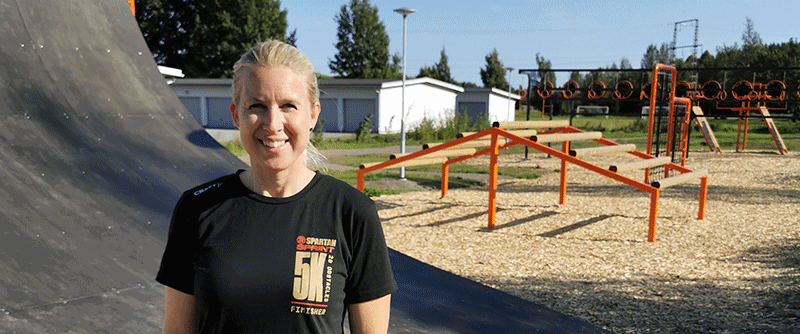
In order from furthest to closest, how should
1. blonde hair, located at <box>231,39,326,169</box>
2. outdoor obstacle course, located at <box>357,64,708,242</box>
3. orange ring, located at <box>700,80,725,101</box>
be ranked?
orange ring, located at <box>700,80,725,101</box>
outdoor obstacle course, located at <box>357,64,708,242</box>
blonde hair, located at <box>231,39,326,169</box>

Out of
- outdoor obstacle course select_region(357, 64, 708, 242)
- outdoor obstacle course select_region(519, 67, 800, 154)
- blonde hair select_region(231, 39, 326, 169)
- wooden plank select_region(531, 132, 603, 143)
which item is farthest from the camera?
outdoor obstacle course select_region(519, 67, 800, 154)

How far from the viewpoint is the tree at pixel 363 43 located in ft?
144

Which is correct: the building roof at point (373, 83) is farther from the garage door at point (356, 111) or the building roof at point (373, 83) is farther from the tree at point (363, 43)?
the tree at point (363, 43)

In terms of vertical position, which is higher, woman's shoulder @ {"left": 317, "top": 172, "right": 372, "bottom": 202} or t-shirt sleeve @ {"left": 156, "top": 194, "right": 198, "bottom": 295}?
woman's shoulder @ {"left": 317, "top": 172, "right": 372, "bottom": 202}

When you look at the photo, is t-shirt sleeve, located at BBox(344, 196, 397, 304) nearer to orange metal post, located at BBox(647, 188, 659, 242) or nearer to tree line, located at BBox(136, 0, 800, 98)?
orange metal post, located at BBox(647, 188, 659, 242)

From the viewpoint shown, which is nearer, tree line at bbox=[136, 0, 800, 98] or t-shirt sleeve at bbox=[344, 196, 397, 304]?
t-shirt sleeve at bbox=[344, 196, 397, 304]

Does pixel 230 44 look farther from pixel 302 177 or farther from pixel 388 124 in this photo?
pixel 302 177

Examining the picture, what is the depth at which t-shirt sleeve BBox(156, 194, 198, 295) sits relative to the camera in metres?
1.39

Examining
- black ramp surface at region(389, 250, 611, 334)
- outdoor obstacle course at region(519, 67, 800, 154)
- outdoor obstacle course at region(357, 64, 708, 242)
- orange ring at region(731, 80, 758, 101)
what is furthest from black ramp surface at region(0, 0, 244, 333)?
orange ring at region(731, 80, 758, 101)

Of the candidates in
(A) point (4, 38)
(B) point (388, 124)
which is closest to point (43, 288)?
(A) point (4, 38)

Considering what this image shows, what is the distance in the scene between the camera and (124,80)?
3.63 metres

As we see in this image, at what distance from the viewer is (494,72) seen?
5319 centimetres

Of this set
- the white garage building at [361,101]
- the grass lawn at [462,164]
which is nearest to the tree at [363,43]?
the white garage building at [361,101]

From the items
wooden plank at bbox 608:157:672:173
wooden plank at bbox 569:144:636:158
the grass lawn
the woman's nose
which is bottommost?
the grass lawn
